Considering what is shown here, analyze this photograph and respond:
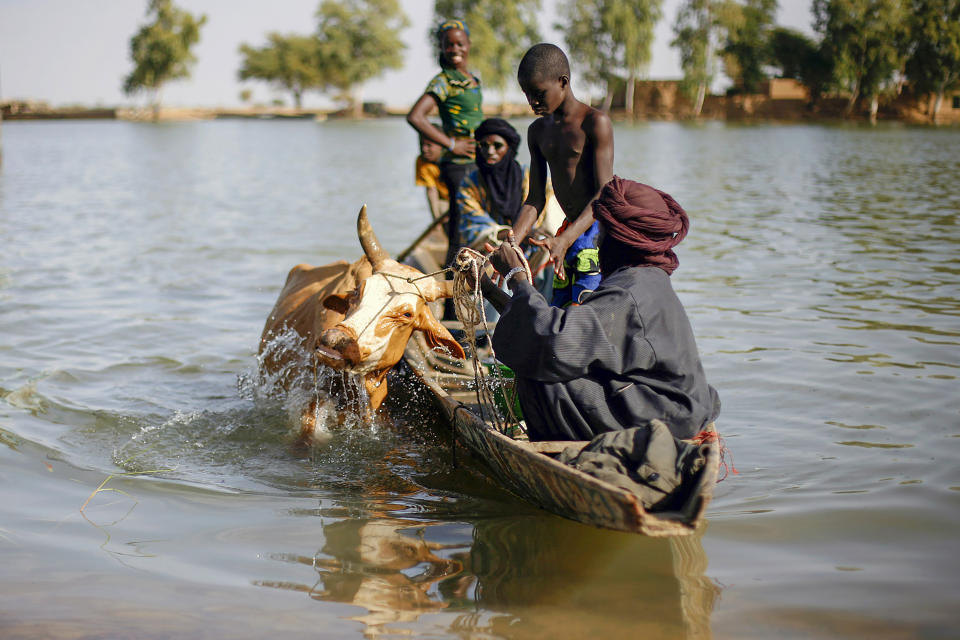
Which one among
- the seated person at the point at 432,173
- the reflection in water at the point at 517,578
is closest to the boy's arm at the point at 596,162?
the reflection in water at the point at 517,578

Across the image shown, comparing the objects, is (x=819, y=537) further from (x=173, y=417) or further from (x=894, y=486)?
(x=173, y=417)

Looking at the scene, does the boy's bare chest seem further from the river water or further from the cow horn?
the river water

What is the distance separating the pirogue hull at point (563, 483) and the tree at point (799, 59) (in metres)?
57.1

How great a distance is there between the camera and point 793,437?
19.2 feet

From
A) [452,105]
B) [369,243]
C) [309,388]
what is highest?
[452,105]

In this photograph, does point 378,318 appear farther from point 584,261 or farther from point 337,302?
point 584,261

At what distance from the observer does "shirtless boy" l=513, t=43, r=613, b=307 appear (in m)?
5.05

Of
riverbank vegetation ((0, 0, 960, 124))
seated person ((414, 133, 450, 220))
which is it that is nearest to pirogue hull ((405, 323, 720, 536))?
seated person ((414, 133, 450, 220))

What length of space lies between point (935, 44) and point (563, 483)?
50638 mm

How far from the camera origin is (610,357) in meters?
3.60

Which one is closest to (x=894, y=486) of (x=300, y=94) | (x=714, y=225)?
(x=714, y=225)

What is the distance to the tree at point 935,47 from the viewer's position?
1781 inches

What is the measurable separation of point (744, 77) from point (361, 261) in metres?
→ 62.4

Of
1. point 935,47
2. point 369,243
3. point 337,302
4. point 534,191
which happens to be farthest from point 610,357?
point 935,47
